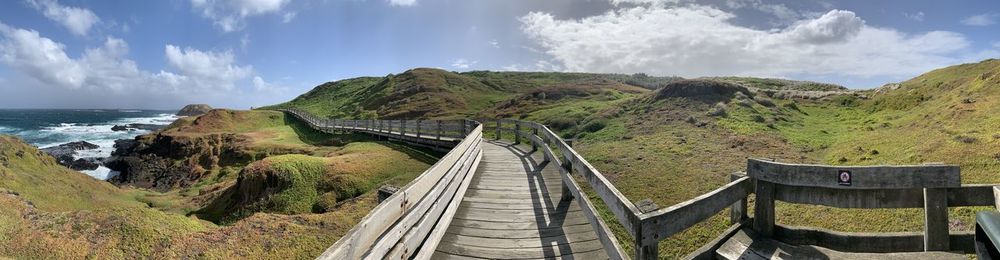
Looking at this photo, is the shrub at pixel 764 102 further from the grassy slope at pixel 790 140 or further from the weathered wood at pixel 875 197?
the weathered wood at pixel 875 197

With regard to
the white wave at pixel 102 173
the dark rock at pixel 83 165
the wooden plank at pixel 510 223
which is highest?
the wooden plank at pixel 510 223

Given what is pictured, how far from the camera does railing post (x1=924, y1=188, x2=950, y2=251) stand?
4094 mm

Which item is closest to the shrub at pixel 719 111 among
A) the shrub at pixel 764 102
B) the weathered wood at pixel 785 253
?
the shrub at pixel 764 102

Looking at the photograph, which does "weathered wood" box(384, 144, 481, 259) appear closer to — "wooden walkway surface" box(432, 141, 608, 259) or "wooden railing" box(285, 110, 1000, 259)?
"wooden railing" box(285, 110, 1000, 259)

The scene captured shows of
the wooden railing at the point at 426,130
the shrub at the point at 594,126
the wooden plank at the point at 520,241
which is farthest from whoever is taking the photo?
the shrub at the point at 594,126

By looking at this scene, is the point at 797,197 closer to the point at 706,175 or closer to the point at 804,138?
Answer: the point at 706,175

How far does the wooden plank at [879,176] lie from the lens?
13.3 feet

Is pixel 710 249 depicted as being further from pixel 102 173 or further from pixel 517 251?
pixel 102 173

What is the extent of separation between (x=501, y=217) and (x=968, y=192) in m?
5.14

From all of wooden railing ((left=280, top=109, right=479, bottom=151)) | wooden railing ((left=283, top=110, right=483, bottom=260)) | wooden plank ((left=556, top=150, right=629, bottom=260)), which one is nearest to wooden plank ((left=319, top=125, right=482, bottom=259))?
wooden railing ((left=283, top=110, right=483, bottom=260))

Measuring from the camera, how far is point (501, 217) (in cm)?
683

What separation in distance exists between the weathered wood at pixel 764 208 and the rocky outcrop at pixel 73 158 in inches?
1654

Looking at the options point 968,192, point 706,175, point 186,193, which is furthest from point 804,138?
point 186,193

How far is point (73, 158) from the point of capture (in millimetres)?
36969
